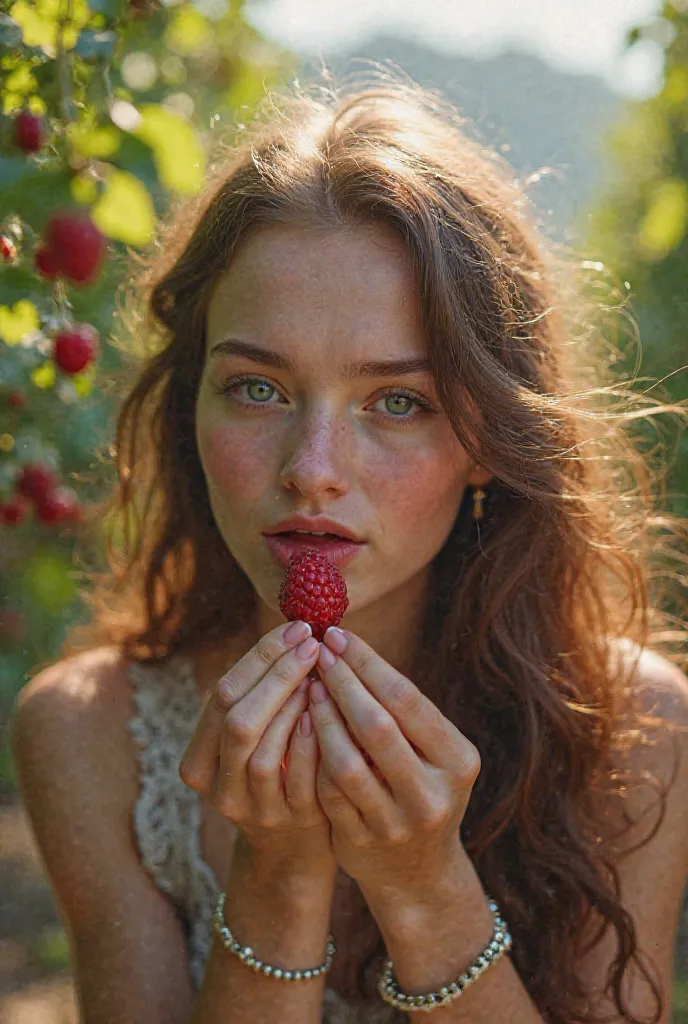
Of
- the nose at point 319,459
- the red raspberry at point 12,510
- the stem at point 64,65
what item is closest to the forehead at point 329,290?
the nose at point 319,459

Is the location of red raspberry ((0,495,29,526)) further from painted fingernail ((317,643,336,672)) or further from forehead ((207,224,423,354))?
painted fingernail ((317,643,336,672))

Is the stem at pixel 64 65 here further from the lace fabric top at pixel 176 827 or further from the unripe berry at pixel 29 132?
the lace fabric top at pixel 176 827

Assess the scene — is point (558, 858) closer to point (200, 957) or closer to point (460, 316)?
point (200, 957)

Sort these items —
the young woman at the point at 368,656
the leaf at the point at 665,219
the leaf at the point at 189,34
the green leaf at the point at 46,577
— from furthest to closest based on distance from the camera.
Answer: the leaf at the point at 665,219 → the green leaf at the point at 46,577 → the leaf at the point at 189,34 → the young woman at the point at 368,656

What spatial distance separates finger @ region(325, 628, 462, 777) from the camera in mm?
1355

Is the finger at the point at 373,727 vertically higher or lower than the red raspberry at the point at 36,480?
lower

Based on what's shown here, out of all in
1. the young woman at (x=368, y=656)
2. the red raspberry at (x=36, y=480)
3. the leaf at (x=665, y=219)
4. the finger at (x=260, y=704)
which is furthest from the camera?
the leaf at (x=665, y=219)

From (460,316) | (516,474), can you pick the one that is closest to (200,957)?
(516,474)

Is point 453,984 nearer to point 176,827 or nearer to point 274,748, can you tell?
point 274,748

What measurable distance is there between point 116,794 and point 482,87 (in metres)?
1.73

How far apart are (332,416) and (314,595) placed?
0.91 ft

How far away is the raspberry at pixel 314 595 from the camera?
1.41 meters

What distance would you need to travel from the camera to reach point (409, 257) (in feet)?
5.41

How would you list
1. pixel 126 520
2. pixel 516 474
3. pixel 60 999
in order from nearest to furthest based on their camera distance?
pixel 516 474
pixel 126 520
pixel 60 999
